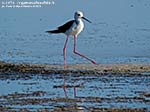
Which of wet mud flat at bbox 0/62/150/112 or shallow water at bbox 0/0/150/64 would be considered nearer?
wet mud flat at bbox 0/62/150/112

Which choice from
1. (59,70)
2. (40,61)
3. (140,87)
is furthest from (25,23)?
(140,87)

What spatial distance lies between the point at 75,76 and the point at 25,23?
37.6 ft

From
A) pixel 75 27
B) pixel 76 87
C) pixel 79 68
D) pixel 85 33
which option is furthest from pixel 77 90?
pixel 85 33

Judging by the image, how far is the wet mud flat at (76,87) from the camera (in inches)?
422

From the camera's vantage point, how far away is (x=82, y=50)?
18.8 m

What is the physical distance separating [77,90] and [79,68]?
285 cm

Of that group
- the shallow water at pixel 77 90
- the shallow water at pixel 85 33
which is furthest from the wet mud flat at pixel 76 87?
the shallow water at pixel 85 33

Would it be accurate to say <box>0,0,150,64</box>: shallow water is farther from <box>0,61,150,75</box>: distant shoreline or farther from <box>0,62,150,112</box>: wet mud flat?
<box>0,62,150,112</box>: wet mud flat

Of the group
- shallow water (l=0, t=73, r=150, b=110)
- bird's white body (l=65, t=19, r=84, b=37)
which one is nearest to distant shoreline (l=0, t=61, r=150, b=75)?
shallow water (l=0, t=73, r=150, b=110)

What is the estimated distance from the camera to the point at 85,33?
74.6 feet

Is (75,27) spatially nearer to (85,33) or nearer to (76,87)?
(76,87)

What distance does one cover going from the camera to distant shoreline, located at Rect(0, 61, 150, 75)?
14656 millimetres

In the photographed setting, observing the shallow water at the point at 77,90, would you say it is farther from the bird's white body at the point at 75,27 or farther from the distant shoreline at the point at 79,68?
the bird's white body at the point at 75,27

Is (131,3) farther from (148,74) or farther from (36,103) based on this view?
(36,103)
